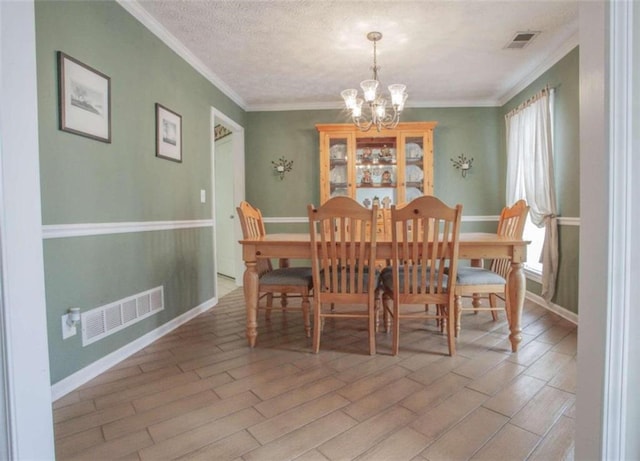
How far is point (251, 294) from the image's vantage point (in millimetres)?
2109

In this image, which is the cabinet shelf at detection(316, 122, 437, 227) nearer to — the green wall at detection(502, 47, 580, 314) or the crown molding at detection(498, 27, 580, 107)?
the crown molding at detection(498, 27, 580, 107)

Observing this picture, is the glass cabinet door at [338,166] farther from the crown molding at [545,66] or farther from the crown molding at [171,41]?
the crown molding at [545,66]

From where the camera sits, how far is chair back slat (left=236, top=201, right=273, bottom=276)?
2344 millimetres

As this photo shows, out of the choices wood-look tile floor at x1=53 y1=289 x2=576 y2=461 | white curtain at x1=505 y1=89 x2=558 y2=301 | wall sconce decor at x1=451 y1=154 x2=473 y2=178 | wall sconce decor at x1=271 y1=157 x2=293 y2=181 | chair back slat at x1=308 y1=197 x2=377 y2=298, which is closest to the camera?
wood-look tile floor at x1=53 y1=289 x2=576 y2=461

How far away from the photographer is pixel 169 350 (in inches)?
83.9

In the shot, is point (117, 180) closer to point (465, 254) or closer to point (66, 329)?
point (66, 329)

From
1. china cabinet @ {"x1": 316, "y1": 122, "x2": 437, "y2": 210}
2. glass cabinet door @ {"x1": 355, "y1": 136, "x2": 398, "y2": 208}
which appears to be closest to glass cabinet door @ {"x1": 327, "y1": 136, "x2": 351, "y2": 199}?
china cabinet @ {"x1": 316, "y1": 122, "x2": 437, "y2": 210}

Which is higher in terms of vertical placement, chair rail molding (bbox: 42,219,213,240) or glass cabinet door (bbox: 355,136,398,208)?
glass cabinet door (bbox: 355,136,398,208)

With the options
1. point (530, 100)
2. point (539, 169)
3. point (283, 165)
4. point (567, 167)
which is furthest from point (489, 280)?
point (283, 165)

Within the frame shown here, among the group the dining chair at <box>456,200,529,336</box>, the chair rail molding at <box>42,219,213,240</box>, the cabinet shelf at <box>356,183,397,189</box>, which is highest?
the cabinet shelf at <box>356,183,397,189</box>

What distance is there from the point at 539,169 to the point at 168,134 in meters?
3.35

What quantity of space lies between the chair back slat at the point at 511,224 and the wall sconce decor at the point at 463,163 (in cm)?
173

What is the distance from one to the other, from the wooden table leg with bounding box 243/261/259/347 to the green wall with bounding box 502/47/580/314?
252 cm

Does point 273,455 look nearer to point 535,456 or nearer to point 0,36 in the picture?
point 535,456
